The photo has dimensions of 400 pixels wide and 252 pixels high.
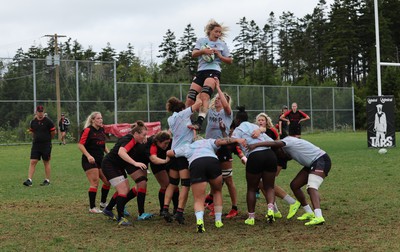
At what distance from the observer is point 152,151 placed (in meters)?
9.22

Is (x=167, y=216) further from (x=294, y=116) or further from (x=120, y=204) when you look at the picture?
(x=294, y=116)

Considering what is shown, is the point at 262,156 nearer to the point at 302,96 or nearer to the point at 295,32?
the point at 302,96

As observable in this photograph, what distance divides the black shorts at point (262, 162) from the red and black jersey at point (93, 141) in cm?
336

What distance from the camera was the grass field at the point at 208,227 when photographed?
286 inches

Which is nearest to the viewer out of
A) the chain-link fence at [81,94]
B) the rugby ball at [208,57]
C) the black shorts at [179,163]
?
the black shorts at [179,163]

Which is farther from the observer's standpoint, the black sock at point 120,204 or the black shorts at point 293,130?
the black shorts at point 293,130

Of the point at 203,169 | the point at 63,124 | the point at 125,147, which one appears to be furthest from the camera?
the point at 63,124

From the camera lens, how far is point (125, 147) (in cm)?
917

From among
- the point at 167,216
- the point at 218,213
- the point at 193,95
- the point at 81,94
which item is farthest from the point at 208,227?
the point at 81,94

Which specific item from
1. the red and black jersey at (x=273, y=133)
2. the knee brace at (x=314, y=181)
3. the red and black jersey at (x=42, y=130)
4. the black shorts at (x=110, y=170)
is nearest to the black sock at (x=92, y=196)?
the black shorts at (x=110, y=170)

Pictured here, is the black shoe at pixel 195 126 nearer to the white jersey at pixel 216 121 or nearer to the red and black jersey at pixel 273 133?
the white jersey at pixel 216 121

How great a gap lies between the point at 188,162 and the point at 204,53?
1.85 metres

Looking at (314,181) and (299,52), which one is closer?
(314,181)

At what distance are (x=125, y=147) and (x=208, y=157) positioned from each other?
1.45m
